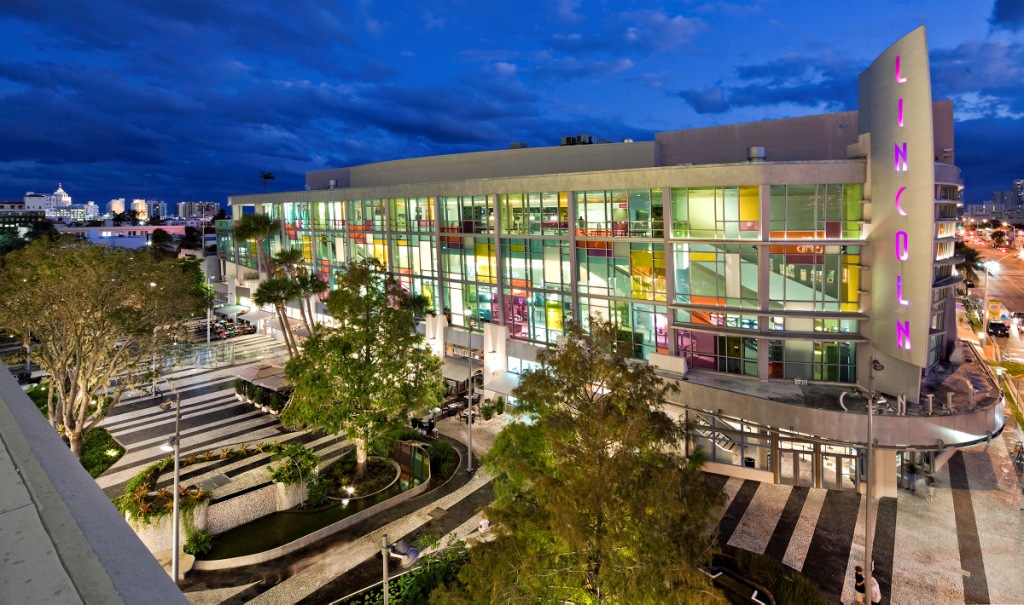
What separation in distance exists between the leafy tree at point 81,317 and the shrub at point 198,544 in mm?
9597

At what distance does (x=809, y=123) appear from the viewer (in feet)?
122

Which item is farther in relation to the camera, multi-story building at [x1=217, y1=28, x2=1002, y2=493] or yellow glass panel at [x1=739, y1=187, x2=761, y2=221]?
yellow glass panel at [x1=739, y1=187, x2=761, y2=221]

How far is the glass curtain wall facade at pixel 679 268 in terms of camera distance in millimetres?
31719

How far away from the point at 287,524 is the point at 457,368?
2140 centimetres

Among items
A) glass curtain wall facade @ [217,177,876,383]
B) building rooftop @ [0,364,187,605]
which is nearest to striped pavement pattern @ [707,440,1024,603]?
glass curtain wall facade @ [217,177,876,383]

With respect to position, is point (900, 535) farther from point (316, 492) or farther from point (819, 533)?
point (316, 492)

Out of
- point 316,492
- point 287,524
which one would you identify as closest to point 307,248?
point 316,492

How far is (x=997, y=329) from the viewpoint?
63719mm

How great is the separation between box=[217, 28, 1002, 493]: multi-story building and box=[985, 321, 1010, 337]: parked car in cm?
3596

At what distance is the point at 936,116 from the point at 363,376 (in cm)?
3835

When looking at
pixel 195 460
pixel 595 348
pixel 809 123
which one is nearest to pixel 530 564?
pixel 595 348

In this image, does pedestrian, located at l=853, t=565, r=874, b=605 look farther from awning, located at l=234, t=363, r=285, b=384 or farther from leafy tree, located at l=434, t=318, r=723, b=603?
awning, located at l=234, t=363, r=285, b=384

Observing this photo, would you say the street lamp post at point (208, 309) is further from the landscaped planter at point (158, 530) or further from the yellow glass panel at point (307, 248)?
the landscaped planter at point (158, 530)

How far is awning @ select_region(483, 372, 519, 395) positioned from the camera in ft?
136
